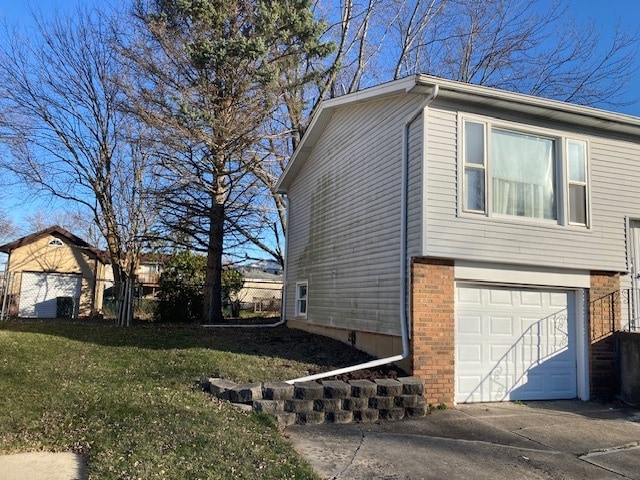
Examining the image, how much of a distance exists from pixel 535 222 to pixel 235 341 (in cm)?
651

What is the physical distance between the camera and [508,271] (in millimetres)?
8656

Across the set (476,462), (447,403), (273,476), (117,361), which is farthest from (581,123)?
(117,361)

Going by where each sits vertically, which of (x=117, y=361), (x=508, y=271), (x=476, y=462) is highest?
(x=508, y=271)

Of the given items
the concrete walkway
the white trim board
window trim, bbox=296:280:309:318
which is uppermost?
the white trim board

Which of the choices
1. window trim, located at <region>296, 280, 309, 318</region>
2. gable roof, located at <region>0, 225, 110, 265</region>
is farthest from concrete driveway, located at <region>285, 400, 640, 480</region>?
gable roof, located at <region>0, 225, 110, 265</region>

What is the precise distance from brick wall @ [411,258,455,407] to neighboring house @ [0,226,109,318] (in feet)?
56.6

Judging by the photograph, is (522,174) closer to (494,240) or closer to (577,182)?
(577,182)

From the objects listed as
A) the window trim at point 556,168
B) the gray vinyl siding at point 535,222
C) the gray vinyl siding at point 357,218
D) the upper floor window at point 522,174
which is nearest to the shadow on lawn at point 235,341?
the gray vinyl siding at point 357,218

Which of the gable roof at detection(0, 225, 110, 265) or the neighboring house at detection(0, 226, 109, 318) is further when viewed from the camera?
the gable roof at detection(0, 225, 110, 265)

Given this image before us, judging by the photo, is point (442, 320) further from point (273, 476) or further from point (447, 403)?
point (273, 476)

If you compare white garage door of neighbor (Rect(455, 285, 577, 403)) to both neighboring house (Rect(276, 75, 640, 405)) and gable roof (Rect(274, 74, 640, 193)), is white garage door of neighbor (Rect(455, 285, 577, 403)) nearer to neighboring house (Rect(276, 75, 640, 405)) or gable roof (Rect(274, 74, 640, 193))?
neighboring house (Rect(276, 75, 640, 405))

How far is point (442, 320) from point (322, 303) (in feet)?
15.0

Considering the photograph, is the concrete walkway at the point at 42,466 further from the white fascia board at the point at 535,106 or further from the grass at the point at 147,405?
the white fascia board at the point at 535,106

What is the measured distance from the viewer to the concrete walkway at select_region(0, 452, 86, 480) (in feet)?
14.4
